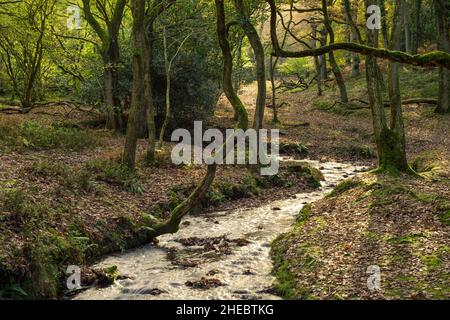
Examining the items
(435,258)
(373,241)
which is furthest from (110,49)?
(435,258)

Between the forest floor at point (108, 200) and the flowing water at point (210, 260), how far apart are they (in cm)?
61

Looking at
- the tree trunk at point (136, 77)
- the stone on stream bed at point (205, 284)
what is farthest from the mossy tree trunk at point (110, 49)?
the stone on stream bed at point (205, 284)

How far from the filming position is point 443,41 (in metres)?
29.0

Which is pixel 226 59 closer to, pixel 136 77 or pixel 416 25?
pixel 136 77

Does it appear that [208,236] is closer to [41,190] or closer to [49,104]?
[41,190]

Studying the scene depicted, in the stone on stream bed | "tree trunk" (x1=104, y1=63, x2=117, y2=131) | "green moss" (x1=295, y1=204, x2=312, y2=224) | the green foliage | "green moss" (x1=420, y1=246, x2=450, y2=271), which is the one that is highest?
"tree trunk" (x1=104, y1=63, x2=117, y2=131)

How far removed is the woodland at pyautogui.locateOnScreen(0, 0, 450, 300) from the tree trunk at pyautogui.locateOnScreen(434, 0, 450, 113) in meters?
0.13

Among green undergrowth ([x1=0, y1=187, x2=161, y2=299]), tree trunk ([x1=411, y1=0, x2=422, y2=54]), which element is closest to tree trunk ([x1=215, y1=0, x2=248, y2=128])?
green undergrowth ([x1=0, y1=187, x2=161, y2=299])

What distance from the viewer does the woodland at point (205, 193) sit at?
30.0 ft

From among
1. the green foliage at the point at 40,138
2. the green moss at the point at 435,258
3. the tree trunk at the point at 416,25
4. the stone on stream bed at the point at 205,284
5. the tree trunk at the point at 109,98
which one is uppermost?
the tree trunk at the point at 416,25

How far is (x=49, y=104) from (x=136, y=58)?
668 inches

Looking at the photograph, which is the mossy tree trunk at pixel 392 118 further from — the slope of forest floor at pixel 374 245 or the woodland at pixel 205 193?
the slope of forest floor at pixel 374 245

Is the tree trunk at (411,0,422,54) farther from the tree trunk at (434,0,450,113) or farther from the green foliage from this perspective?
the green foliage

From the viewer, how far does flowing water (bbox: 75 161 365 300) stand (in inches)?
366
